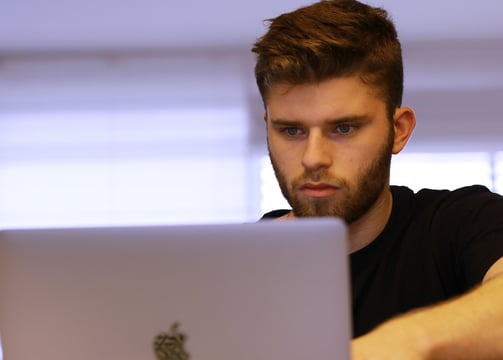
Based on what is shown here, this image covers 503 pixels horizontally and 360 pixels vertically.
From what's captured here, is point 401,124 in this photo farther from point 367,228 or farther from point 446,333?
point 446,333

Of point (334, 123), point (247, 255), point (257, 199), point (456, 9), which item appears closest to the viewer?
point (247, 255)

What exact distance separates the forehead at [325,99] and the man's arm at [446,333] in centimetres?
45

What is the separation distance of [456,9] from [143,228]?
12.7 feet

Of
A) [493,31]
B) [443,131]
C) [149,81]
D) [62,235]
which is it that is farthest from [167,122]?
[62,235]

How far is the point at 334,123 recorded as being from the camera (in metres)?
1.40

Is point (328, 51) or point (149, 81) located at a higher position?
point (149, 81)

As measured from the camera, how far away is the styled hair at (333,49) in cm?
143

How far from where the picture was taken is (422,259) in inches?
57.2

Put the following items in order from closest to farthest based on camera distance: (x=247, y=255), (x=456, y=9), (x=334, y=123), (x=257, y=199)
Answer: (x=247, y=255)
(x=334, y=123)
(x=456, y=9)
(x=257, y=199)

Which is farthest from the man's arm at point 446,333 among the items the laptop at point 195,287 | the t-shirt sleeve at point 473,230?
the t-shirt sleeve at point 473,230

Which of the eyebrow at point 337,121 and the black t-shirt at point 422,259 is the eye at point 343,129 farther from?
the black t-shirt at point 422,259

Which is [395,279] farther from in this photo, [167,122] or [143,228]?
[167,122]

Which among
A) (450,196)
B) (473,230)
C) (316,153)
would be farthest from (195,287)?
(450,196)

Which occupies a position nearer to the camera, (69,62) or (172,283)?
(172,283)
